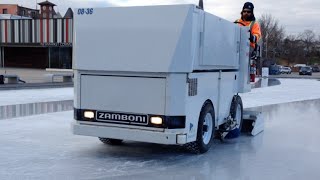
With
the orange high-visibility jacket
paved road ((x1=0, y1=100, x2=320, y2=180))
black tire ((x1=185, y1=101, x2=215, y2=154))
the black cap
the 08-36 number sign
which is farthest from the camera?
the black cap

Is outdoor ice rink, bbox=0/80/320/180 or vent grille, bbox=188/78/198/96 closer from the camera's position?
outdoor ice rink, bbox=0/80/320/180

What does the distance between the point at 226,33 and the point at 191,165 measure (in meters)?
2.59

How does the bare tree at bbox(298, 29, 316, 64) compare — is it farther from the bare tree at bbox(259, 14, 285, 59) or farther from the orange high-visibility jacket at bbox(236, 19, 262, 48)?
the orange high-visibility jacket at bbox(236, 19, 262, 48)

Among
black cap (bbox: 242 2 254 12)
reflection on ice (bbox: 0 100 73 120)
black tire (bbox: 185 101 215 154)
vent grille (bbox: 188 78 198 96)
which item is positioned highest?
black cap (bbox: 242 2 254 12)

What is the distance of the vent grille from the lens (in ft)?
22.6

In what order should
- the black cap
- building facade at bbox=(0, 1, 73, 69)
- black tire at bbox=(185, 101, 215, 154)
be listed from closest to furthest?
black tire at bbox=(185, 101, 215, 154) < the black cap < building facade at bbox=(0, 1, 73, 69)

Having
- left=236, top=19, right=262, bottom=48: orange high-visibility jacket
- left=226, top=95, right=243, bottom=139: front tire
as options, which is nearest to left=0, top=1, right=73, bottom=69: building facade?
left=236, top=19, right=262, bottom=48: orange high-visibility jacket

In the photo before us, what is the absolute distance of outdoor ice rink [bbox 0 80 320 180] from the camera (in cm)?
642

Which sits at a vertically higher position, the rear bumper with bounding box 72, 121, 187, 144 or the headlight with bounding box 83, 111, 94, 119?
the headlight with bounding box 83, 111, 94, 119

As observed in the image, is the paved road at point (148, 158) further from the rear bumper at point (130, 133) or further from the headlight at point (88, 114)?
the headlight at point (88, 114)

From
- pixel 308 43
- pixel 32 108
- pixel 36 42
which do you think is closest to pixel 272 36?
pixel 308 43

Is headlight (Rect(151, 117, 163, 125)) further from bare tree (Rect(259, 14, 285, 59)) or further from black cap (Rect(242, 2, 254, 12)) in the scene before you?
bare tree (Rect(259, 14, 285, 59))

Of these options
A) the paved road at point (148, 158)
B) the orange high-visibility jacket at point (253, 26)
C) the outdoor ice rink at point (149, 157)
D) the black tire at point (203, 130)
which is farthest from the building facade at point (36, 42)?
the black tire at point (203, 130)

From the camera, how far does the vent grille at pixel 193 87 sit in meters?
6.88
